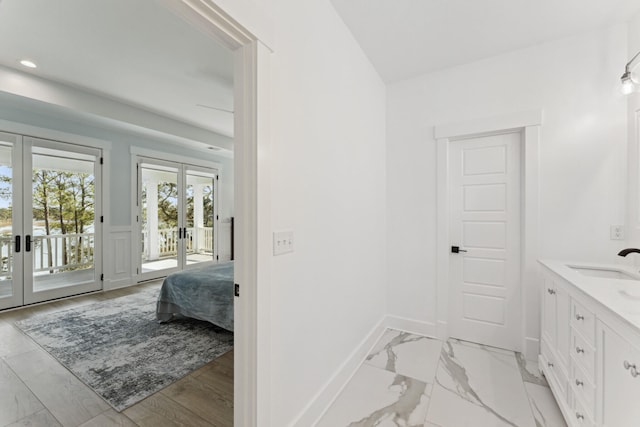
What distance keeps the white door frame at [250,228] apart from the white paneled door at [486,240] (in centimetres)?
217

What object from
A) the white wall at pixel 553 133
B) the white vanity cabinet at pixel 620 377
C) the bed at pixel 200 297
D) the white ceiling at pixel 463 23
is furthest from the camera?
the bed at pixel 200 297

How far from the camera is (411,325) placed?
9.36ft

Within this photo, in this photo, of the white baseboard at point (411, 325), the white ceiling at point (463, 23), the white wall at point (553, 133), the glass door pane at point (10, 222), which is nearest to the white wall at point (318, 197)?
the white ceiling at point (463, 23)

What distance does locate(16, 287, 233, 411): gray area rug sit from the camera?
2006 mm

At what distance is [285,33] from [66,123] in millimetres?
4239

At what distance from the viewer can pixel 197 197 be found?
18.8 feet

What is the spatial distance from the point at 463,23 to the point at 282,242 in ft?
7.07

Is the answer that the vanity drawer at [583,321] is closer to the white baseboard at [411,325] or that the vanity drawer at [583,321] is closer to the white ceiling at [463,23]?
the white baseboard at [411,325]

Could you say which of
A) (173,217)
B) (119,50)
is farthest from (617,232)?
(173,217)

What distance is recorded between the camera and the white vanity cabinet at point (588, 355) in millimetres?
1023

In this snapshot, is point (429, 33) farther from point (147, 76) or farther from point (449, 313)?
point (147, 76)

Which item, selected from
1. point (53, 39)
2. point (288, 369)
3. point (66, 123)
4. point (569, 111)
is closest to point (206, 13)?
point (288, 369)

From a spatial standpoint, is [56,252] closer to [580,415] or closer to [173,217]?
[173,217]

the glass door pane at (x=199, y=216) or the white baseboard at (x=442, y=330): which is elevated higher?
the glass door pane at (x=199, y=216)
